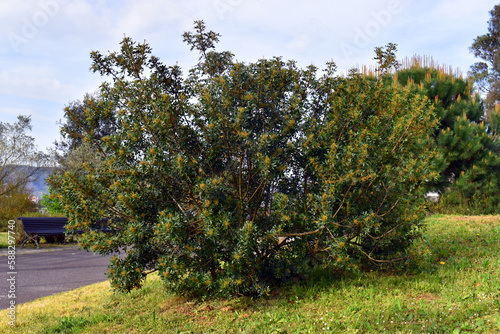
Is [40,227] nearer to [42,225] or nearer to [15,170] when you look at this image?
[42,225]

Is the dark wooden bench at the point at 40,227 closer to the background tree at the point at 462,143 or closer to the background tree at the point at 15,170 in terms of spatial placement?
the background tree at the point at 15,170

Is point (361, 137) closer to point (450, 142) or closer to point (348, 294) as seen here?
point (348, 294)

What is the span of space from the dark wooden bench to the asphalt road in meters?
1.25

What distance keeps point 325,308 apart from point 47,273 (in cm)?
691

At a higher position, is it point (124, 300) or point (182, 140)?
point (182, 140)

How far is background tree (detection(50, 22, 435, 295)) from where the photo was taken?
15.1ft

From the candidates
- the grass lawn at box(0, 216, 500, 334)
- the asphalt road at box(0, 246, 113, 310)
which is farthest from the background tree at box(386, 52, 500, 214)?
the asphalt road at box(0, 246, 113, 310)

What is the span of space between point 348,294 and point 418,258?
44.5 inches

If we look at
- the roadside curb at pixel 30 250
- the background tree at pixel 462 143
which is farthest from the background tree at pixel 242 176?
the roadside curb at pixel 30 250

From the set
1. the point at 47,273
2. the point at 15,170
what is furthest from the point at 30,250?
the point at 15,170

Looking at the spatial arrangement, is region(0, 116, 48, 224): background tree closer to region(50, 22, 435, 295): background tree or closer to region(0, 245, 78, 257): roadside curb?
region(0, 245, 78, 257): roadside curb

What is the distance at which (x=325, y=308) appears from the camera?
4.61m

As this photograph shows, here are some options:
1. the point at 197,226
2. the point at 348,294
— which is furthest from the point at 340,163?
the point at 197,226

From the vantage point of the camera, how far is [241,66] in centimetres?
500
